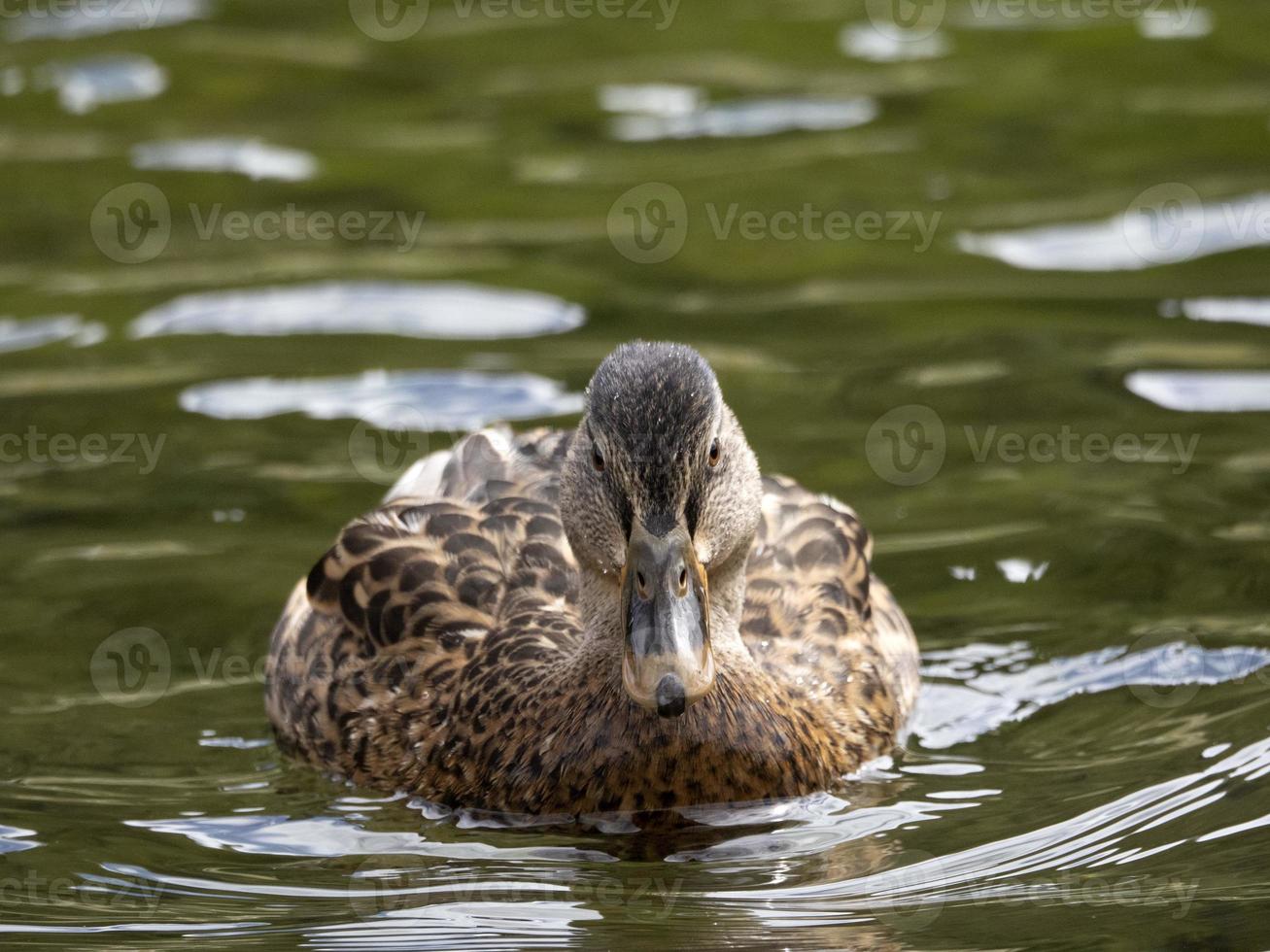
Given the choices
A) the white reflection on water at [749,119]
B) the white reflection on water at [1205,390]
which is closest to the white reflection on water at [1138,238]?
the white reflection on water at [1205,390]

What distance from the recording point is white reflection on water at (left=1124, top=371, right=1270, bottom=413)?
11.1m

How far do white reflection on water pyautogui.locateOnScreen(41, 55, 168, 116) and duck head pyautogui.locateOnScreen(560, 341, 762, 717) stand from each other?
8932 mm

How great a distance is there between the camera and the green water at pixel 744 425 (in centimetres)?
734

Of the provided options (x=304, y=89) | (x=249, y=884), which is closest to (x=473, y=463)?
(x=249, y=884)

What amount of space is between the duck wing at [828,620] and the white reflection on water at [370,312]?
350cm

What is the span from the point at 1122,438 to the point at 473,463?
3.38 metres

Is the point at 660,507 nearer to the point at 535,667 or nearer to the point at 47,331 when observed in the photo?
the point at 535,667

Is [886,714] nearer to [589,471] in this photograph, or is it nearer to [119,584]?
[589,471]

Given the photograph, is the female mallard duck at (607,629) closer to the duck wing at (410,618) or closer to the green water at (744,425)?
the duck wing at (410,618)

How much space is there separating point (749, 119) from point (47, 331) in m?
5.17

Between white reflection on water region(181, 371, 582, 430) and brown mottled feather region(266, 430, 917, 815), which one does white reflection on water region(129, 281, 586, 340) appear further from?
brown mottled feather region(266, 430, 917, 815)

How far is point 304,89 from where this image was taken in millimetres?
15984

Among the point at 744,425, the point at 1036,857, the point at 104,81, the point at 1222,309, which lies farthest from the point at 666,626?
the point at 104,81

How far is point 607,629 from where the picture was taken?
26.1 feet
